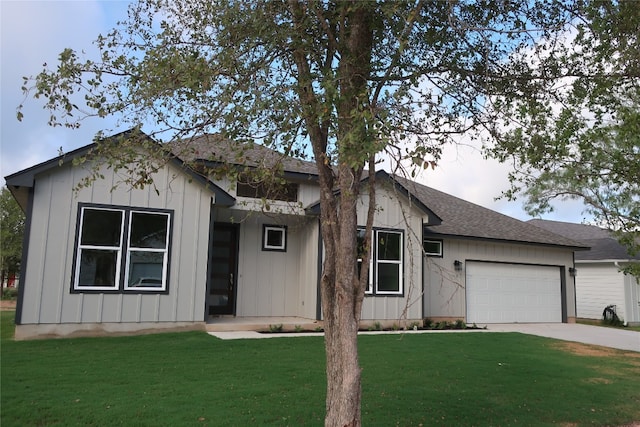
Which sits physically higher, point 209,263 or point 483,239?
point 483,239

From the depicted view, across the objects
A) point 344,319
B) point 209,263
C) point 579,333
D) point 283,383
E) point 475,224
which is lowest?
point 283,383

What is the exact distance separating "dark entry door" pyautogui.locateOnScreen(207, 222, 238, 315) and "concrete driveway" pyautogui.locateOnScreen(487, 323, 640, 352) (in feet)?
23.5

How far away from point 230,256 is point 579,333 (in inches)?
391

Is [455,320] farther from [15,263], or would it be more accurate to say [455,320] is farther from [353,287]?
[15,263]

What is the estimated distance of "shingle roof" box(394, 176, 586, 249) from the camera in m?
15.2

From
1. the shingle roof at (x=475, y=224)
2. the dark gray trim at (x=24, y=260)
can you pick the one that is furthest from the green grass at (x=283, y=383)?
the shingle roof at (x=475, y=224)

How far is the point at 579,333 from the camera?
13867 millimetres

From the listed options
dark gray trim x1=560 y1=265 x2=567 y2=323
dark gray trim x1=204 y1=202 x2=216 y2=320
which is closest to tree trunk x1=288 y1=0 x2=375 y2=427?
dark gray trim x1=204 y1=202 x2=216 y2=320

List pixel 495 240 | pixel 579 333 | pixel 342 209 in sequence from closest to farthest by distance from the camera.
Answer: pixel 342 209, pixel 579 333, pixel 495 240

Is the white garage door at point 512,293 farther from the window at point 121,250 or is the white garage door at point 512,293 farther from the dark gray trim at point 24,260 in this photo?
the dark gray trim at point 24,260

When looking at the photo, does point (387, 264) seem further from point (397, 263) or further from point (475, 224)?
point (475, 224)

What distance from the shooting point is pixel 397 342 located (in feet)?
33.6

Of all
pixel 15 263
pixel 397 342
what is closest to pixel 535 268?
pixel 397 342

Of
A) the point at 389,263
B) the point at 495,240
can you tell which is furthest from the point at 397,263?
the point at 495,240
